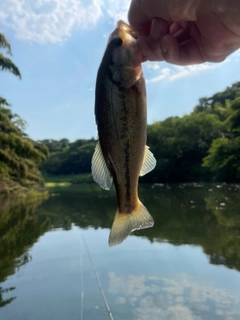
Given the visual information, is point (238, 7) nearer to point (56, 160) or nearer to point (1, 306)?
point (1, 306)

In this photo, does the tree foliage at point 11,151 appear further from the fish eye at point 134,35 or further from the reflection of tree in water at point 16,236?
the fish eye at point 134,35


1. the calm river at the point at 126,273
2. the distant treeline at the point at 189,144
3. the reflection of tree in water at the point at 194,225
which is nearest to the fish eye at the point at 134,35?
the calm river at the point at 126,273

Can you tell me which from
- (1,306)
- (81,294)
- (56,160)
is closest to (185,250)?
(81,294)

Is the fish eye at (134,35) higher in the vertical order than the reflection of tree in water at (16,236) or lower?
higher

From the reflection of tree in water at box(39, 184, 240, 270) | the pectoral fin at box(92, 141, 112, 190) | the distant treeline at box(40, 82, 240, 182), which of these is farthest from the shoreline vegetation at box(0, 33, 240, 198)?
the pectoral fin at box(92, 141, 112, 190)

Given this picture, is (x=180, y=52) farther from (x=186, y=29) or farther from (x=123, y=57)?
(x=123, y=57)

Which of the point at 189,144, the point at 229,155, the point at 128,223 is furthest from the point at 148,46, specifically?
the point at 189,144
